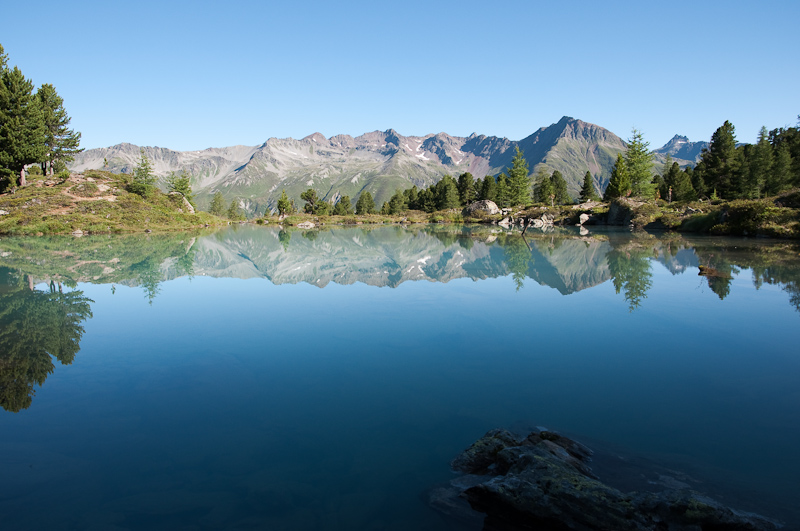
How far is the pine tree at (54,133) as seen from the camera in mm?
54906

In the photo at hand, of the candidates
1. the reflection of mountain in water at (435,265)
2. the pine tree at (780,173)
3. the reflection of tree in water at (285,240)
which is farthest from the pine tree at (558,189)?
the reflection of mountain in water at (435,265)

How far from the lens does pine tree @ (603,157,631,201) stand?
68438mm

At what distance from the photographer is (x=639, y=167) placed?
67.0 m

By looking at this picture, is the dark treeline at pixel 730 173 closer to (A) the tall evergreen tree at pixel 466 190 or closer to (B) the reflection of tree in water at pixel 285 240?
(A) the tall evergreen tree at pixel 466 190

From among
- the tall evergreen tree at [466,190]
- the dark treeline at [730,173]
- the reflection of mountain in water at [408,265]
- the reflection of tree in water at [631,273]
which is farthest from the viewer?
the tall evergreen tree at [466,190]

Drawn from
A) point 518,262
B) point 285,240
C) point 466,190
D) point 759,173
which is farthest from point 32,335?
point 466,190

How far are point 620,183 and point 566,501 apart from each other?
256ft

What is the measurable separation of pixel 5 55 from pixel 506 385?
75102 millimetres

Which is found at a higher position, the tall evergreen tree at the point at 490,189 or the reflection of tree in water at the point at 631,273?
the tall evergreen tree at the point at 490,189

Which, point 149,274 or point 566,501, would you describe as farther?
point 149,274

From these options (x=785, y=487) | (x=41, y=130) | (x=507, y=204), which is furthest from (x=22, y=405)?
(x=507, y=204)

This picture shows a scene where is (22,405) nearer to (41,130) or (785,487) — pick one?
(785,487)

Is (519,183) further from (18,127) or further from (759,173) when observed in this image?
(18,127)

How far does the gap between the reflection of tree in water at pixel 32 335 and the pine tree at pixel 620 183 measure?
238 feet
